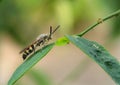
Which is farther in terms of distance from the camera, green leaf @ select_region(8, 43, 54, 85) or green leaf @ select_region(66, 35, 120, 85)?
green leaf @ select_region(8, 43, 54, 85)

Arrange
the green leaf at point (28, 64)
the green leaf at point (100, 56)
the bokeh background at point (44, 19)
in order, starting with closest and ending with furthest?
the green leaf at point (100, 56) < the green leaf at point (28, 64) < the bokeh background at point (44, 19)

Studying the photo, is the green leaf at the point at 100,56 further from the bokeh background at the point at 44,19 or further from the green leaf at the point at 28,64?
the bokeh background at the point at 44,19

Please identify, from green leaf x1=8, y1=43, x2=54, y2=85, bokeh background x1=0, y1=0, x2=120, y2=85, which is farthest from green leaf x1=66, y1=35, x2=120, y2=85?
bokeh background x1=0, y1=0, x2=120, y2=85

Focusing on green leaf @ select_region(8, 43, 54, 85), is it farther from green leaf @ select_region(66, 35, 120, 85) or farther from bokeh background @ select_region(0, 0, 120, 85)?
bokeh background @ select_region(0, 0, 120, 85)

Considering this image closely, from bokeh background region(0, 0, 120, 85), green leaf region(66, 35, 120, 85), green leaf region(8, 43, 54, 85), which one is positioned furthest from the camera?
bokeh background region(0, 0, 120, 85)

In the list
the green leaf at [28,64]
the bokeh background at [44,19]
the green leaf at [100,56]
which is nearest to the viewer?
the green leaf at [100,56]

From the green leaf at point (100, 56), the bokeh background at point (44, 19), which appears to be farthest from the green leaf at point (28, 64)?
the bokeh background at point (44, 19)

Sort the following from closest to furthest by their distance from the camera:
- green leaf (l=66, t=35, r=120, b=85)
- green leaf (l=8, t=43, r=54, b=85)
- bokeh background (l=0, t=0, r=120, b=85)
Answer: green leaf (l=66, t=35, r=120, b=85) → green leaf (l=8, t=43, r=54, b=85) → bokeh background (l=0, t=0, r=120, b=85)

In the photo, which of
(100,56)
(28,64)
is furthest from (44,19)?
(100,56)
